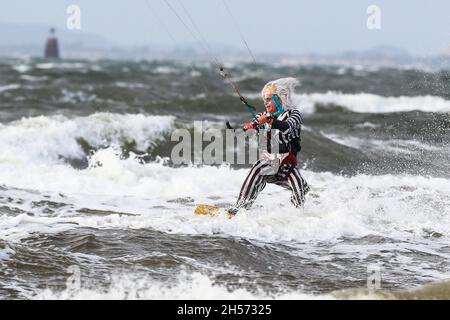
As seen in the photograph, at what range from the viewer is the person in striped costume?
30.4ft

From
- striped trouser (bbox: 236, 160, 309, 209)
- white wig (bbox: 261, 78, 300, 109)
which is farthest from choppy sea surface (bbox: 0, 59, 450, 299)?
white wig (bbox: 261, 78, 300, 109)

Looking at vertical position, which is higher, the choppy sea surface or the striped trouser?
the striped trouser

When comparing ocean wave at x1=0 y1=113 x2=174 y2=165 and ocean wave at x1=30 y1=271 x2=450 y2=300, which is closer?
ocean wave at x1=30 y1=271 x2=450 y2=300

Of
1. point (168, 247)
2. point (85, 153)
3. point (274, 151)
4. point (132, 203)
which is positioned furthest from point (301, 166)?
point (168, 247)

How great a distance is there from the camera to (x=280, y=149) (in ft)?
30.9

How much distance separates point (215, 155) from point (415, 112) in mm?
13891

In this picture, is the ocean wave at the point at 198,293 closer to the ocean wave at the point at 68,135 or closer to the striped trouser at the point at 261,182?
the striped trouser at the point at 261,182

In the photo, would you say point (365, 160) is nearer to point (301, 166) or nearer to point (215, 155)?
point (301, 166)

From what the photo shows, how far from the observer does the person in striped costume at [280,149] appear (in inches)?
365

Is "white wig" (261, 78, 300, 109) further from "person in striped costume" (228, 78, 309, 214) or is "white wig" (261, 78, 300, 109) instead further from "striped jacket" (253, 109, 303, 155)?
"striped jacket" (253, 109, 303, 155)

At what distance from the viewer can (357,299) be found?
641 cm

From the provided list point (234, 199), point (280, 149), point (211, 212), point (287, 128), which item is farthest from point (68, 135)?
point (287, 128)

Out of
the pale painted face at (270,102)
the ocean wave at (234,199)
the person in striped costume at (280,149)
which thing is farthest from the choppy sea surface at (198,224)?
the pale painted face at (270,102)

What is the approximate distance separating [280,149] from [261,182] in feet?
1.61
